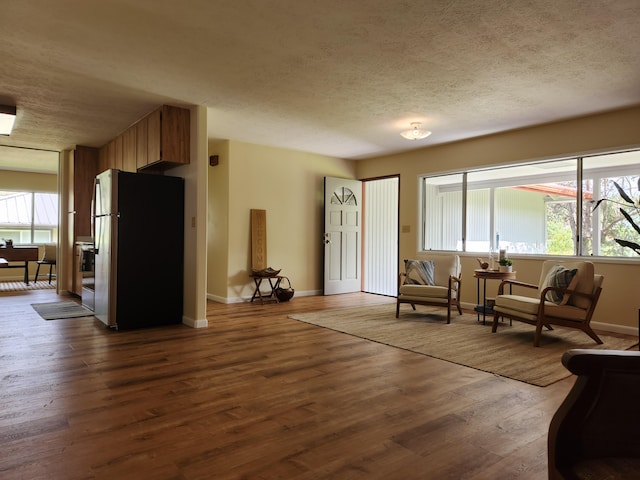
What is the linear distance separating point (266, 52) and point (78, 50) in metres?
1.50

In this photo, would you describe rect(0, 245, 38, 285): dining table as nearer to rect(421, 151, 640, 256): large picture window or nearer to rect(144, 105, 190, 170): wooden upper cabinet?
rect(144, 105, 190, 170): wooden upper cabinet

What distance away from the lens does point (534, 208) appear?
5797 mm

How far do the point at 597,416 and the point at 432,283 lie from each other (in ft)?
15.0

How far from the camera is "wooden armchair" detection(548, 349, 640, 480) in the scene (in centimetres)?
120

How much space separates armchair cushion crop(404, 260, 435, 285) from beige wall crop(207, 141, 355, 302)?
→ 2258mm

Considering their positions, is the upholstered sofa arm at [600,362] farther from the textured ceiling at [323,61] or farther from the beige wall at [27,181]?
the beige wall at [27,181]

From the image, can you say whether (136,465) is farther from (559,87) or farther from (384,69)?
(559,87)

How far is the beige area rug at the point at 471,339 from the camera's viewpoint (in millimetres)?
3492

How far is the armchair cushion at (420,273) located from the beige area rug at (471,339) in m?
0.46

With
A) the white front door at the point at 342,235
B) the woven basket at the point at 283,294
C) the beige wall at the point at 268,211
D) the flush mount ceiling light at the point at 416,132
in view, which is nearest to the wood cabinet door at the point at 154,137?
the beige wall at the point at 268,211

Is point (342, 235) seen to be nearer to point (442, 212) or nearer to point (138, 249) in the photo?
point (442, 212)

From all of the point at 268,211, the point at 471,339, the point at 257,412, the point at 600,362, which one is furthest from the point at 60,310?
the point at 600,362

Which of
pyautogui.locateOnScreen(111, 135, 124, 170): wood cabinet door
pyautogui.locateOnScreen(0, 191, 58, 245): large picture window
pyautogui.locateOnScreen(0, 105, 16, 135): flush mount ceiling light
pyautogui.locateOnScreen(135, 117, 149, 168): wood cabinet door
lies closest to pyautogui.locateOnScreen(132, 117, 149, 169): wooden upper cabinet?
pyautogui.locateOnScreen(135, 117, 149, 168): wood cabinet door

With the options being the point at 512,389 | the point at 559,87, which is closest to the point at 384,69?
the point at 559,87
